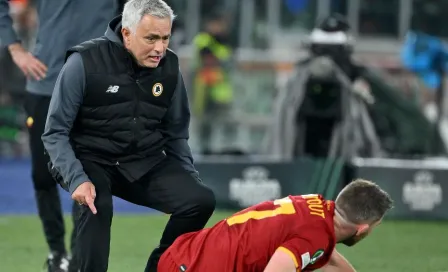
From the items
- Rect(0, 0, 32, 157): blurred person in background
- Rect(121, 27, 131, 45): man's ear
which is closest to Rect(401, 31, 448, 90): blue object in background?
Rect(0, 0, 32, 157): blurred person in background

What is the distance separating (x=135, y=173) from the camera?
644 cm

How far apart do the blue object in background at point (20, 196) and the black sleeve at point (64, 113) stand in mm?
5454

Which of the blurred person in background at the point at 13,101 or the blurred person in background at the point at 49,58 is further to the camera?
the blurred person in background at the point at 13,101

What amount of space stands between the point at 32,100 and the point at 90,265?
5.64 ft

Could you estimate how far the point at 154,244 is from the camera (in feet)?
30.9

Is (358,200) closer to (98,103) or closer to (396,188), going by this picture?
(98,103)

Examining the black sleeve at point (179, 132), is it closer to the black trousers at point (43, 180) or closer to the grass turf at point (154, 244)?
the black trousers at point (43, 180)

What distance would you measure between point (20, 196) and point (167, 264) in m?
6.77

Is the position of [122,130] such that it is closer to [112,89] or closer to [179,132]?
[112,89]

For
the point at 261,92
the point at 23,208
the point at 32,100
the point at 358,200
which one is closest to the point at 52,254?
the point at 32,100

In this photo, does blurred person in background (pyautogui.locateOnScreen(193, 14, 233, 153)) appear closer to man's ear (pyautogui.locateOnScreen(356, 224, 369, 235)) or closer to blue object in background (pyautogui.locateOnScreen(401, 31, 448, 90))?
Result: blue object in background (pyautogui.locateOnScreen(401, 31, 448, 90))

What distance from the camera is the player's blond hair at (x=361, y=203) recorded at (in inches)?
233

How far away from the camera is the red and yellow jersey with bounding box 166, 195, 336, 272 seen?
19.3 feet

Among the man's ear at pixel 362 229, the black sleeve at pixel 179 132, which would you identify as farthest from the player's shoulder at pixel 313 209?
the black sleeve at pixel 179 132
